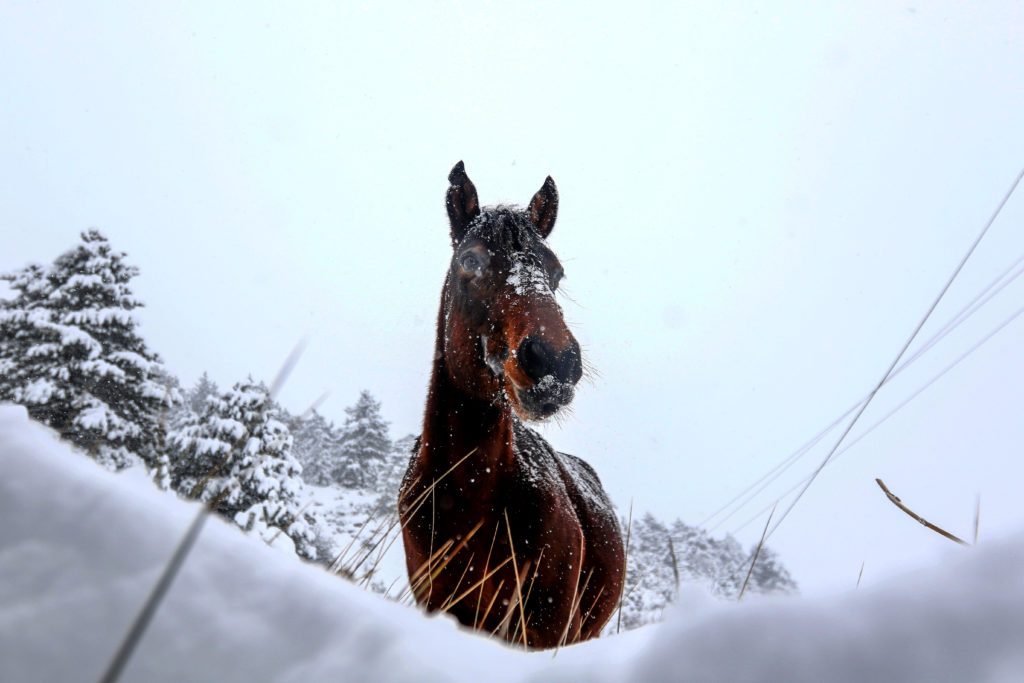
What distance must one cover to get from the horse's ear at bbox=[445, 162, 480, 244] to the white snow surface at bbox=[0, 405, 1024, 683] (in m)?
3.42

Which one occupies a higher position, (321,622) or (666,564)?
(666,564)

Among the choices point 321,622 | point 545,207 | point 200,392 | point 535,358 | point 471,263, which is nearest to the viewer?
point 321,622

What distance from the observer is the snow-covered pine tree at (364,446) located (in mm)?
29609

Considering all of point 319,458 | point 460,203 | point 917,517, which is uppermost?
point 319,458

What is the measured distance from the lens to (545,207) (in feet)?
13.9

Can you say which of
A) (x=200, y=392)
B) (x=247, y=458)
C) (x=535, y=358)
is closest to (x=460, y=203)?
(x=535, y=358)

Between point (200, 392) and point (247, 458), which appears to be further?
point (200, 392)

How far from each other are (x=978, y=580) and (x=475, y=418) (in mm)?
2806

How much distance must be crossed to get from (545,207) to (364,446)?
27.6 metres

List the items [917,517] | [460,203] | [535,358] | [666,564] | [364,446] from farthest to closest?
1. [364,446]
2. [666,564]
3. [460,203]
4. [535,358]
5. [917,517]

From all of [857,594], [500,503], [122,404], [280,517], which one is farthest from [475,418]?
[122,404]

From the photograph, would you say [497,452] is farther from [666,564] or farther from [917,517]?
[666,564]

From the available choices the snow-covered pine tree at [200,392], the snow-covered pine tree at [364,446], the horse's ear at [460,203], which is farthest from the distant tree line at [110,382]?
the snow-covered pine tree at [200,392]

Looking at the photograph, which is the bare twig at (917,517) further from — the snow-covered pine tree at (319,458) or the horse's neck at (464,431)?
the snow-covered pine tree at (319,458)
